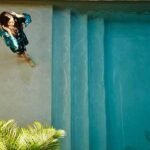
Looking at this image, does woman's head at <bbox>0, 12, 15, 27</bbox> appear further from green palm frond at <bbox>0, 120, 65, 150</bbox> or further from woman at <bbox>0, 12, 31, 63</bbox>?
green palm frond at <bbox>0, 120, 65, 150</bbox>

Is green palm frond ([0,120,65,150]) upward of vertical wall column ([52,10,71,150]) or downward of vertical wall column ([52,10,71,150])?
downward

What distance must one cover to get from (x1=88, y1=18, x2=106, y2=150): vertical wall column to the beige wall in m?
0.69

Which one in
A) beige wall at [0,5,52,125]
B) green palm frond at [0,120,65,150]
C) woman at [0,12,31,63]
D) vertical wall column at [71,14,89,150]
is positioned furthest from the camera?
vertical wall column at [71,14,89,150]

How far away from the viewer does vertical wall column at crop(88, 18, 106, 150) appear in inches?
270

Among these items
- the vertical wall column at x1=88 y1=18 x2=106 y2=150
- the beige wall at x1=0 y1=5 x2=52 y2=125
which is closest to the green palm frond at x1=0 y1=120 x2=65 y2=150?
the beige wall at x1=0 y1=5 x2=52 y2=125

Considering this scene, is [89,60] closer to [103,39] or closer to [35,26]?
[103,39]

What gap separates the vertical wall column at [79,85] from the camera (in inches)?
267

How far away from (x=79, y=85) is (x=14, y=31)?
46.7 inches

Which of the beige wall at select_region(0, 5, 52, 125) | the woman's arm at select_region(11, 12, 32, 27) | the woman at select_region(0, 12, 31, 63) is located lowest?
the beige wall at select_region(0, 5, 52, 125)

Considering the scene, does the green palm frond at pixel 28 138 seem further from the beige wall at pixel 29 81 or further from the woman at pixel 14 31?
the woman at pixel 14 31

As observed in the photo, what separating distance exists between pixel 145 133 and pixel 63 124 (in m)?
1.18

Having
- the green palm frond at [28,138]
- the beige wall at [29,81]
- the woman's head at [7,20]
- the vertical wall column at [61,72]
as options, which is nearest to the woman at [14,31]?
the woman's head at [7,20]

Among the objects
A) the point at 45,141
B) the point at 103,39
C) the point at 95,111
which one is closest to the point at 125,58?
the point at 103,39

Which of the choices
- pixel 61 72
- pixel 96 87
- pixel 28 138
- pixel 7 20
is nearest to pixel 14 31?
pixel 7 20
